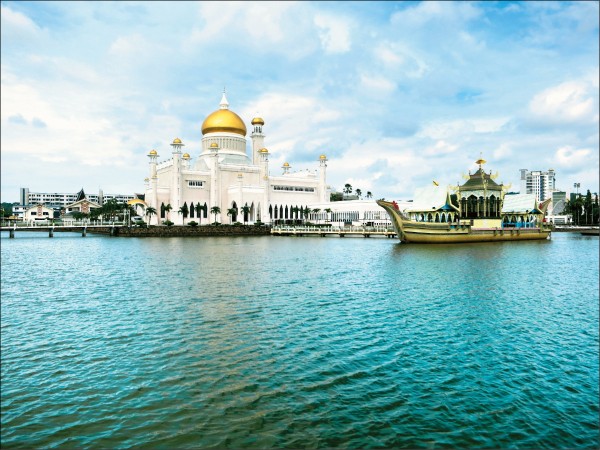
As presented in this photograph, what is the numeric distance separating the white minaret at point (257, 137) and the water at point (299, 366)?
85.8 m

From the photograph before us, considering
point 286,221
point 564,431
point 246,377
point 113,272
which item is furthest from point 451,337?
point 286,221

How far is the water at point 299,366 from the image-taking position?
28.6 ft

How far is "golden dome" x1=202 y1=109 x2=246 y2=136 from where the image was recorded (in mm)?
102250

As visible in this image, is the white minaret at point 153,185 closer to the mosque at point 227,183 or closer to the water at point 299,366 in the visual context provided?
the mosque at point 227,183

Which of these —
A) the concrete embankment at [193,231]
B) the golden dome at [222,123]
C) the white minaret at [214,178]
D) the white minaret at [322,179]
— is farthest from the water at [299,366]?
the white minaret at [322,179]

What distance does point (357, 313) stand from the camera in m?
17.8

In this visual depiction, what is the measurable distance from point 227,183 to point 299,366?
295 feet

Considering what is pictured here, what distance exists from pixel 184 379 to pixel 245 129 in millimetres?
98775

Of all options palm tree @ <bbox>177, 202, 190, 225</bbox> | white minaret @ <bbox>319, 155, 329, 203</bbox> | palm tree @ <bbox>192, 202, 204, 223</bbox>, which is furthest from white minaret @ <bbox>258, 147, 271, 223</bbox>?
palm tree @ <bbox>177, 202, 190, 225</bbox>

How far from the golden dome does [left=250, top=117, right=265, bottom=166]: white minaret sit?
15.6 feet

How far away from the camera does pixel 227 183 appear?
326 feet

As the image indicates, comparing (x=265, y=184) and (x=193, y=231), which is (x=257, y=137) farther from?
(x=193, y=231)

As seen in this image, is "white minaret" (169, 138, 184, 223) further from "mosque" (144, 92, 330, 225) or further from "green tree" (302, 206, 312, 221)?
"green tree" (302, 206, 312, 221)

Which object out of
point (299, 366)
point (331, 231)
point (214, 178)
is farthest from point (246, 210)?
point (299, 366)
